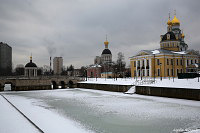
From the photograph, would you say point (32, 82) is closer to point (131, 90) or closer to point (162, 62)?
point (131, 90)

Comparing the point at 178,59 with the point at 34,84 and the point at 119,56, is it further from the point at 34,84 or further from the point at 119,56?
the point at 34,84

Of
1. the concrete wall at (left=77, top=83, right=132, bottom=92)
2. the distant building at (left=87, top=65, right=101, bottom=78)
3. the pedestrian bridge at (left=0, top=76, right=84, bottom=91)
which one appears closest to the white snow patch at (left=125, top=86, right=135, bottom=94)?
the concrete wall at (left=77, top=83, right=132, bottom=92)

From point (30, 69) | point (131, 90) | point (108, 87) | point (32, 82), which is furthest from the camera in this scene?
point (30, 69)

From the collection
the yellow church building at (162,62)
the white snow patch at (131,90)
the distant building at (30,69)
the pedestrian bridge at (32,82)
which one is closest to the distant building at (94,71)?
the distant building at (30,69)

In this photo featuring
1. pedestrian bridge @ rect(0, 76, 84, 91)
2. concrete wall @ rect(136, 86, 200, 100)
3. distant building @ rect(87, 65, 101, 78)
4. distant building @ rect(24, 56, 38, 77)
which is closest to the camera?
concrete wall @ rect(136, 86, 200, 100)

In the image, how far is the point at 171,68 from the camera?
55.9 meters

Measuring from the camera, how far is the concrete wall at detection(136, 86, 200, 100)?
26552 mm

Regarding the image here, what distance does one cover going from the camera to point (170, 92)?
30125 millimetres

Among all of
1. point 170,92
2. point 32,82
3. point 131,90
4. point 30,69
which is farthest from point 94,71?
point 170,92

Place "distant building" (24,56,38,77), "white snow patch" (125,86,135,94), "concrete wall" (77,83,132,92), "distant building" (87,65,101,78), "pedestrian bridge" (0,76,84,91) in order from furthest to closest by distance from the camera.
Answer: "distant building" (87,65,101,78) < "distant building" (24,56,38,77) < "pedestrian bridge" (0,76,84,91) < "concrete wall" (77,83,132,92) < "white snow patch" (125,86,135,94)

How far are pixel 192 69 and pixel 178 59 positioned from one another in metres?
4.71

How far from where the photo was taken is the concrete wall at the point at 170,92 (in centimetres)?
2655

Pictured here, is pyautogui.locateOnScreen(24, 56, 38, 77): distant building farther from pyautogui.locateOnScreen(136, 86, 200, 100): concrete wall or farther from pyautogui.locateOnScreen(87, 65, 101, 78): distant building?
pyautogui.locateOnScreen(136, 86, 200, 100): concrete wall

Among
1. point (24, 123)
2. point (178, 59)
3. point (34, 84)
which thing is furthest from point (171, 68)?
point (24, 123)
